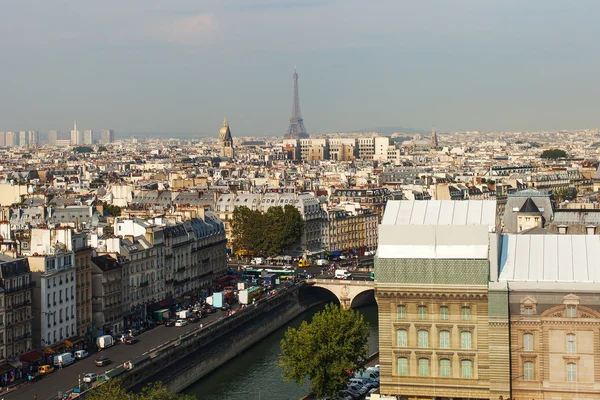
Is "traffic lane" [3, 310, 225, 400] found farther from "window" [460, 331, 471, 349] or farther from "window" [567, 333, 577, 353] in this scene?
"window" [567, 333, 577, 353]

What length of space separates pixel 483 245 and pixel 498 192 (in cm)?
7798

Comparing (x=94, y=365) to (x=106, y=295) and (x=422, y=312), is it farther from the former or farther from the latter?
(x=422, y=312)

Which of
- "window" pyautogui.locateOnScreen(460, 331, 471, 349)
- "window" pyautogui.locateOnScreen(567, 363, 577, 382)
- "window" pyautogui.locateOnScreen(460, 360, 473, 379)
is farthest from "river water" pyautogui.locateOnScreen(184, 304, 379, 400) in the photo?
"window" pyautogui.locateOnScreen(567, 363, 577, 382)

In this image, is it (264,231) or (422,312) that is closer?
(422,312)

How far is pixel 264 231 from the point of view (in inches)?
3000

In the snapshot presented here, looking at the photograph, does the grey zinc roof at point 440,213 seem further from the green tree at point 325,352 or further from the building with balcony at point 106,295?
the building with balcony at point 106,295

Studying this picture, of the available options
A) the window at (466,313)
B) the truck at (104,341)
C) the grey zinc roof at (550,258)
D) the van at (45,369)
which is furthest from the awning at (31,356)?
the grey zinc roof at (550,258)

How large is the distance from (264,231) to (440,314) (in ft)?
140

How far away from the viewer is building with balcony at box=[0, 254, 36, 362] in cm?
4097

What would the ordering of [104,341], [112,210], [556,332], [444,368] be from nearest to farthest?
[556,332] < [444,368] < [104,341] < [112,210]

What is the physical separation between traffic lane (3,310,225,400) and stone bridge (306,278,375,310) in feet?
41.4

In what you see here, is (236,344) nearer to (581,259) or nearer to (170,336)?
(170,336)

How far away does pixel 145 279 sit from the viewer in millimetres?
53594

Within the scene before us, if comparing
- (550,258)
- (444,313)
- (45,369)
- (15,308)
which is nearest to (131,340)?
(45,369)
